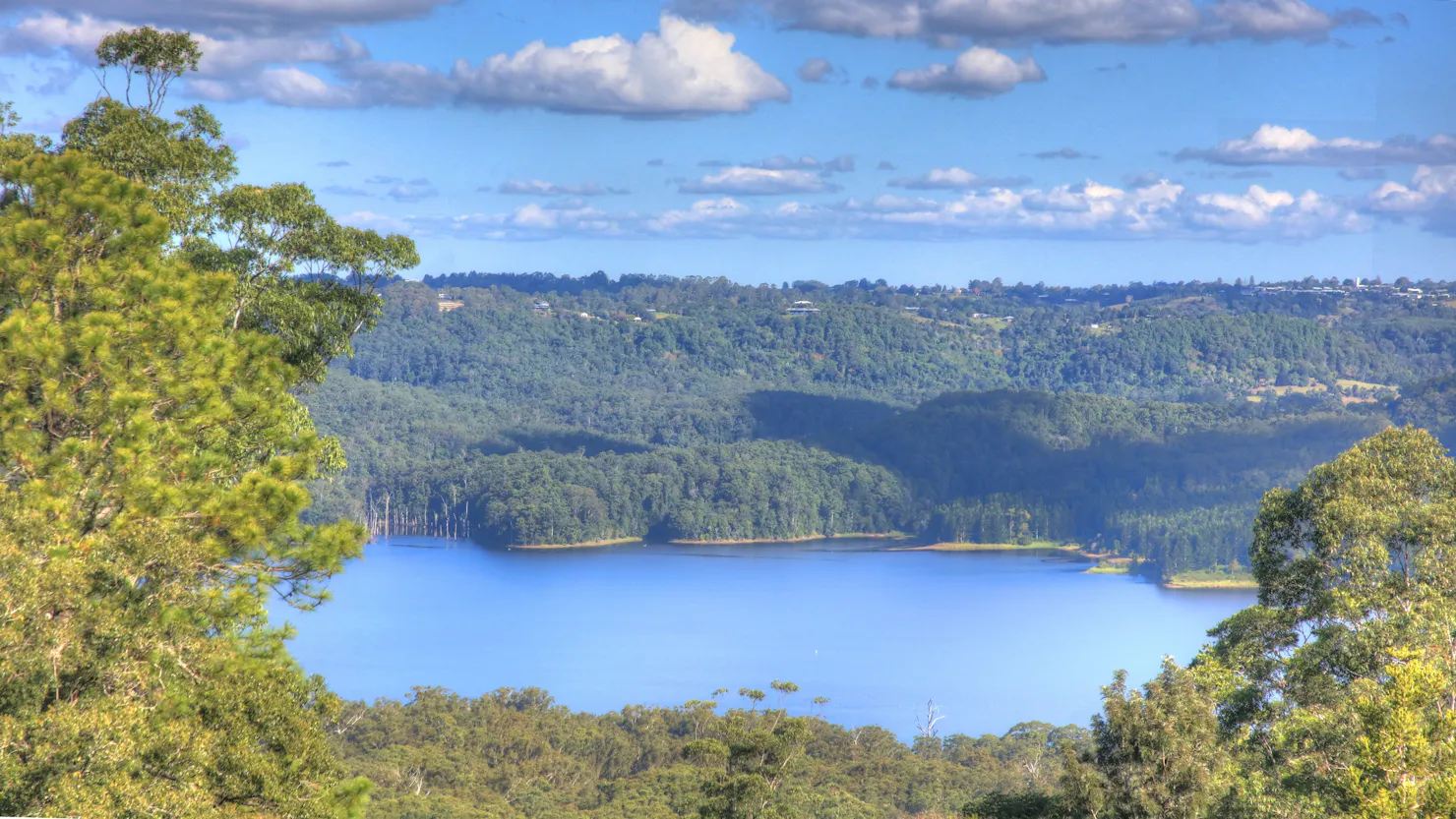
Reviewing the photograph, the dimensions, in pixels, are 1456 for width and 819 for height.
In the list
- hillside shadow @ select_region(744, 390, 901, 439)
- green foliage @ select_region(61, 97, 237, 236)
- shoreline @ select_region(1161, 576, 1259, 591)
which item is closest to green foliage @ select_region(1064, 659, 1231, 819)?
green foliage @ select_region(61, 97, 237, 236)

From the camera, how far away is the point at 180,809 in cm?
610

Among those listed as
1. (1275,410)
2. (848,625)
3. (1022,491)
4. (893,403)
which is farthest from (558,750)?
(893,403)

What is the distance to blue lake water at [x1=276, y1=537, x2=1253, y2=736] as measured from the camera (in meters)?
47.2

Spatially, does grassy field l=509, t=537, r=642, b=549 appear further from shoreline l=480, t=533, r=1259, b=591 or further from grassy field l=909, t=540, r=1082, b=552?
grassy field l=909, t=540, r=1082, b=552

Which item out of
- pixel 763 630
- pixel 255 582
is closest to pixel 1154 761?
pixel 255 582

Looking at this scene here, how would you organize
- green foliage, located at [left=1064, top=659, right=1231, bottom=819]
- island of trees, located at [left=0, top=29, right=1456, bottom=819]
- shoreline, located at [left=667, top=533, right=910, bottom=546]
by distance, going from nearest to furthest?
island of trees, located at [left=0, top=29, right=1456, bottom=819], green foliage, located at [left=1064, top=659, right=1231, bottom=819], shoreline, located at [left=667, top=533, right=910, bottom=546]

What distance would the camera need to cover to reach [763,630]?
5906 cm

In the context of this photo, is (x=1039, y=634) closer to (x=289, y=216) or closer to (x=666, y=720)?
(x=666, y=720)

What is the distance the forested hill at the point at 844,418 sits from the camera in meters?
102

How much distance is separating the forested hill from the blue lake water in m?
13.8

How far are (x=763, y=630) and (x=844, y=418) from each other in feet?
281

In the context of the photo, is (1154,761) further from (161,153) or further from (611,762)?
(611,762)

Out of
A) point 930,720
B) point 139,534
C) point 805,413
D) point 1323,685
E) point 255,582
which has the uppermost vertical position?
point 805,413

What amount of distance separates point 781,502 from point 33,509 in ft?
325
